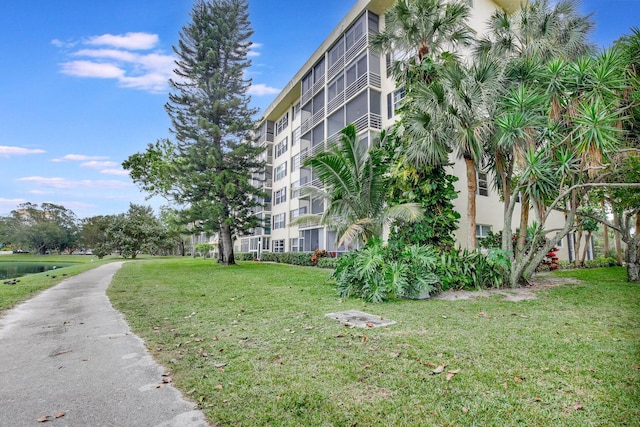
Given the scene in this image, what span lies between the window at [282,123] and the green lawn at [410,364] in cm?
2723

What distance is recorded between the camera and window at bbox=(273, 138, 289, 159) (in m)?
31.4

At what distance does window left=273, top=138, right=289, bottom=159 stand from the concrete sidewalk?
87.3ft

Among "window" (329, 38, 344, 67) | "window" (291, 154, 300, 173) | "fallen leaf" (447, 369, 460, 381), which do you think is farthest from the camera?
"window" (291, 154, 300, 173)

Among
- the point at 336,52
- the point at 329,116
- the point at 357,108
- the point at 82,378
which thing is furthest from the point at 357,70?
the point at 82,378

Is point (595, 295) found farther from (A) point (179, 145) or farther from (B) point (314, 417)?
(A) point (179, 145)

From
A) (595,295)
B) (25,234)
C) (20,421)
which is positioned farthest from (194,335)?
(25,234)

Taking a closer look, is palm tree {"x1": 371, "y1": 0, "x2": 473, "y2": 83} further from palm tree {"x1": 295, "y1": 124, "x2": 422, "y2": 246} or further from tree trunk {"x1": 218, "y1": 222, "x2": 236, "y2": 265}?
tree trunk {"x1": 218, "y1": 222, "x2": 236, "y2": 265}

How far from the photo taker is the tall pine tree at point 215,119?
69.6 ft

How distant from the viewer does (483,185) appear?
53.5 ft

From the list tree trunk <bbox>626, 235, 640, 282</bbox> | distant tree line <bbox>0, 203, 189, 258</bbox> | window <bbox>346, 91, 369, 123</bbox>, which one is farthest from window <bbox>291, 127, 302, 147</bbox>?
distant tree line <bbox>0, 203, 189, 258</bbox>

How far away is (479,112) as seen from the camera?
9.95 metres

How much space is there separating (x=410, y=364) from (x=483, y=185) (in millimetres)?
14909

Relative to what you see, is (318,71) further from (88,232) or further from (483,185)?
(88,232)

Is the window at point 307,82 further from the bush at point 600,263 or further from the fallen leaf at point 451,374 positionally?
the fallen leaf at point 451,374
